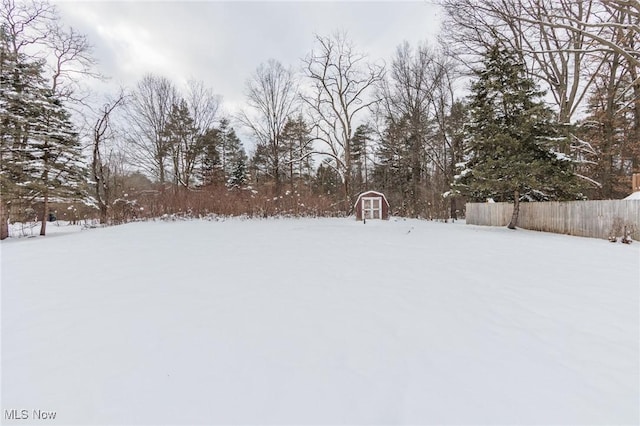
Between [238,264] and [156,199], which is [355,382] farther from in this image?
[156,199]

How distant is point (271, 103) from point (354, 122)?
6.63 m

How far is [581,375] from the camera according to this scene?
1665mm

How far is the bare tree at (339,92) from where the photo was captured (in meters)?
17.7

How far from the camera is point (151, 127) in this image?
63.1 feet

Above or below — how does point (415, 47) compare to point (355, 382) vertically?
above

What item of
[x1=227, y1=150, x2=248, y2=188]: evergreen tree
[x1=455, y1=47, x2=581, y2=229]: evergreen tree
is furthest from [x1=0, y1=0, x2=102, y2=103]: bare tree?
[x1=455, y1=47, x2=581, y2=229]: evergreen tree

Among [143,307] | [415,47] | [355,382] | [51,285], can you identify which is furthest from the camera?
[415,47]

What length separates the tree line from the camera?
862cm

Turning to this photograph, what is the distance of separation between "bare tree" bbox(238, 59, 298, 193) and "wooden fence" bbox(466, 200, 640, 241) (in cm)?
1507

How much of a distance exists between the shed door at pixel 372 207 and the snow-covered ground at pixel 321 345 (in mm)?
10569

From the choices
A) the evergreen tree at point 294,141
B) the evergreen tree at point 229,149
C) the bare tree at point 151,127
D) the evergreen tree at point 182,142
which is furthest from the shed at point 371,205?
the bare tree at point 151,127

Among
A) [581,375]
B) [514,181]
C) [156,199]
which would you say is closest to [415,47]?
[514,181]

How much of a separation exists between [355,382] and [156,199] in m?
14.0

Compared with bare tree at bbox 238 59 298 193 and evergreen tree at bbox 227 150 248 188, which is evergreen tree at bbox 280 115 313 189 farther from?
evergreen tree at bbox 227 150 248 188
